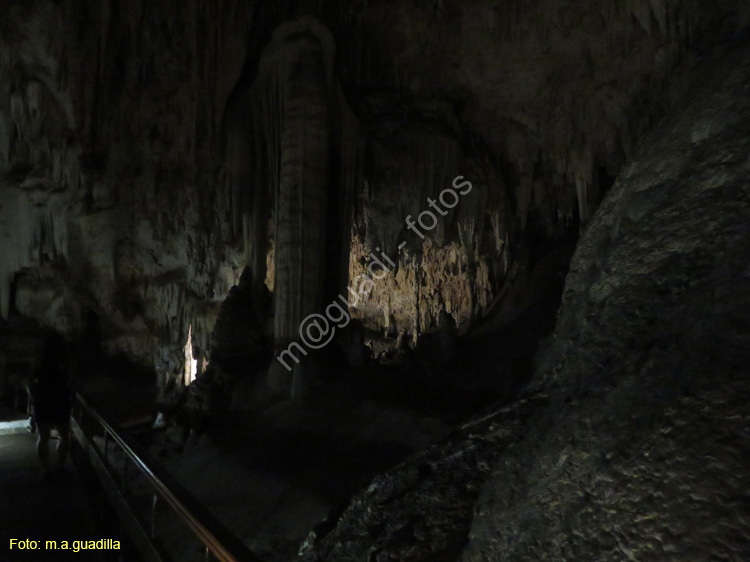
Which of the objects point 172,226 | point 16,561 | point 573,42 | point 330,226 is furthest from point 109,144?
point 16,561

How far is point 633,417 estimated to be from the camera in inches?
63.9

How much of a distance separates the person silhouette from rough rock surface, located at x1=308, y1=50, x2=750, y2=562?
11.9 ft

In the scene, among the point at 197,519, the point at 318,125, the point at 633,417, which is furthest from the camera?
the point at 318,125

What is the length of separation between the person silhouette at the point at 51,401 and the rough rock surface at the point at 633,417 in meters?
3.64

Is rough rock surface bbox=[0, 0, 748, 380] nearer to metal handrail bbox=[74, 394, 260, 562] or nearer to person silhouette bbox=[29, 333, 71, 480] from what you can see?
person silhouette bbox=[29, 333, 71, 480]

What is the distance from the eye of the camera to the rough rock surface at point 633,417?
1363 mm

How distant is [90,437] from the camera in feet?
16.3

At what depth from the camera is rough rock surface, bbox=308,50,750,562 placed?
1363 millimetres

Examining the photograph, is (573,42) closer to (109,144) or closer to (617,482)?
(617,482)

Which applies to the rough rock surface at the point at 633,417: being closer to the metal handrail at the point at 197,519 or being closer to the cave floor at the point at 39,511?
the metal handrail at the point at 197,519

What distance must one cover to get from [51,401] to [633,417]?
511 cm

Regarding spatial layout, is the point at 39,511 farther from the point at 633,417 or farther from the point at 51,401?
the point at 633,417

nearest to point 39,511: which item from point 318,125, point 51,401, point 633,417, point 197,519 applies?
point 51,401

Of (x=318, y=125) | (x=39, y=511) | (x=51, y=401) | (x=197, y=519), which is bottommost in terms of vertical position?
(x=39, y=511)
